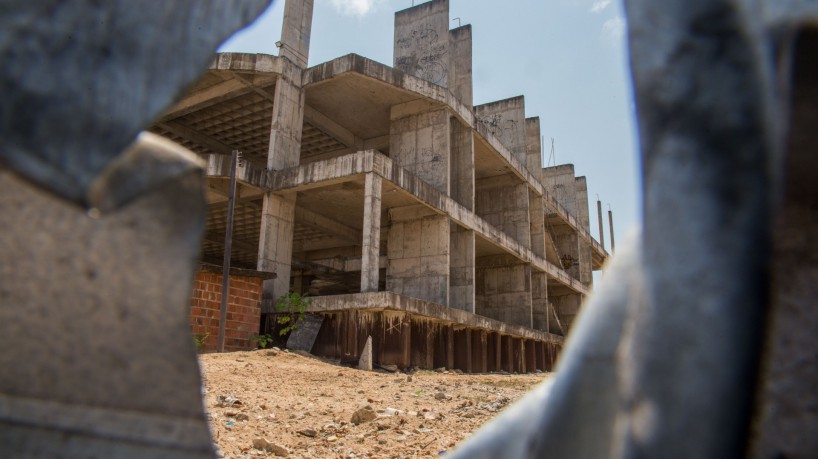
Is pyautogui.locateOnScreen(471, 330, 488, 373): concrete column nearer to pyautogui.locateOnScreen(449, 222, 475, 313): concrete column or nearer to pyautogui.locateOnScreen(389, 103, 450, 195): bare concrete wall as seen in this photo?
pyautogui.locateOnScreen(449, 222, 475, 313): concrete column

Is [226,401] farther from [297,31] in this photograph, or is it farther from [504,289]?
[504,289]

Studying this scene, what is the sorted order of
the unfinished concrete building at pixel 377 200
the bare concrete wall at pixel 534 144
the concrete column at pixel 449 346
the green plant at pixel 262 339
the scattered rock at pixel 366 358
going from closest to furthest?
the scattered rock at pixel 366 358, the green plant at pixel 262 339, the unfinished concrete building at pixel 377 200, the concrete column at pixel 449 346, the bare concrete wall at pixel 534 144

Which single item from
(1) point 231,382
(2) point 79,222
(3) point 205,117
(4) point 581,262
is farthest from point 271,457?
(4) point 581,262

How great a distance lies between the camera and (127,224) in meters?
1.01

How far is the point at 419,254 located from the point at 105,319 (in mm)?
13741

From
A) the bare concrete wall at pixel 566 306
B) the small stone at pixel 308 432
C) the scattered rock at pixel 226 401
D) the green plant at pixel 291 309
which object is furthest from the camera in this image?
the bare concrete wall at pixel 566 306

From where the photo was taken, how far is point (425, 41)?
1783 cm

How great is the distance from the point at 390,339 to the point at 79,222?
10.7 m

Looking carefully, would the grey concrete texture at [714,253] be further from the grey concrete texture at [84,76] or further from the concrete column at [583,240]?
the concrete column at [583,240]

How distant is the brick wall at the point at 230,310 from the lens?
33.4ft

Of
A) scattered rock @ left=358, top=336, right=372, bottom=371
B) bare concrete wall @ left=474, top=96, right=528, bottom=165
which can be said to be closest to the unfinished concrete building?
scattered rock @ left=358, top=336, right=372, bottom=371

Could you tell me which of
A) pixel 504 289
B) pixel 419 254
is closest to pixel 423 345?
pixel 419 254

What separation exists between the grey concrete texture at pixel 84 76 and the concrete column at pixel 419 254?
13.3 m

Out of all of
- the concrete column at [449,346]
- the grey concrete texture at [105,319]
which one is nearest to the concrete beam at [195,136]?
the concrete column at [449,346]
